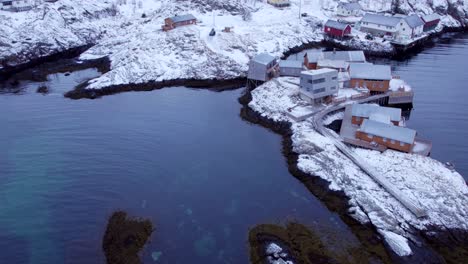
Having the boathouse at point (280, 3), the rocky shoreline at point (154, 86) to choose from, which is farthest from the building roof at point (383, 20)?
the rocky shoreline at point (154, 86)

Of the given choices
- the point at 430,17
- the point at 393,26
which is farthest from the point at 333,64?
the point at 430,17

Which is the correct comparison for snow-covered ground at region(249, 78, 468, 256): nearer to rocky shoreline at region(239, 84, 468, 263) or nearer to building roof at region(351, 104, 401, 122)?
rocky shoreline at region(239, 84, 468, 263)

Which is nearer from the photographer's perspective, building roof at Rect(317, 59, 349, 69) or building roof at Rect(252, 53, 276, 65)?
building roof at Rect(317, 59, 349, 69)

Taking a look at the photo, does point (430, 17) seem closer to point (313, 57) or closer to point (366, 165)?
point (313, 57)

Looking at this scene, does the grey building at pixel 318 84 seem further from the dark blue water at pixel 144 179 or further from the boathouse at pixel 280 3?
the boathouse at pixel 280 3

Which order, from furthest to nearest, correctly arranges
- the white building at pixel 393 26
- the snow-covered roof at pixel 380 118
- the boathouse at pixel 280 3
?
the boathouse at pixel 280 3, the white building at pixel 393 26, the snow-covered roof at pixel 380 118

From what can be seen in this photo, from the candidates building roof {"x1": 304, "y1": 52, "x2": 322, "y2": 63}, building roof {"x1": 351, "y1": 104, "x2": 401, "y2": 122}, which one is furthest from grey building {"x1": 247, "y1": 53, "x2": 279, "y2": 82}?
building roof {"x1": 351, "y1": 104, "x2": 401, "y2": 122}
